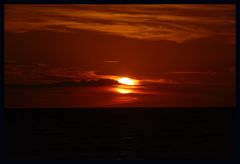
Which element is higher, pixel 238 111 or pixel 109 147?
pixel 238 111

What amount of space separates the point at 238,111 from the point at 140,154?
9739mm

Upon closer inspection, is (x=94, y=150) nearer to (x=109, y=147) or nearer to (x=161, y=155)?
(x=109, y=147)

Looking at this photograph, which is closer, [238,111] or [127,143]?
[238,111]

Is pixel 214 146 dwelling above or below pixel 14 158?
below

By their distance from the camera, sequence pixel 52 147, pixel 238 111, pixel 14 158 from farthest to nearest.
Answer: pixel 52 147 < pixel 14 158 < pixel 238 111

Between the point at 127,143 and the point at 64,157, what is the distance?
4.76 m

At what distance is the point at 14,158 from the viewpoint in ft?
51.3

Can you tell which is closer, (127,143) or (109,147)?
(109,147)

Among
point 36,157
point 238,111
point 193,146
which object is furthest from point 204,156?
point 238,111

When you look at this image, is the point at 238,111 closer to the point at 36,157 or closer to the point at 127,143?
the point at 36,157

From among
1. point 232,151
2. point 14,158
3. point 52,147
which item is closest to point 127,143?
point 52,147

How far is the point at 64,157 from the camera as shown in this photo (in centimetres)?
1602

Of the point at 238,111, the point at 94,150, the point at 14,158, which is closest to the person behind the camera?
the point at 238,111

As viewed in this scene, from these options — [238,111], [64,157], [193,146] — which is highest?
[238,111]
